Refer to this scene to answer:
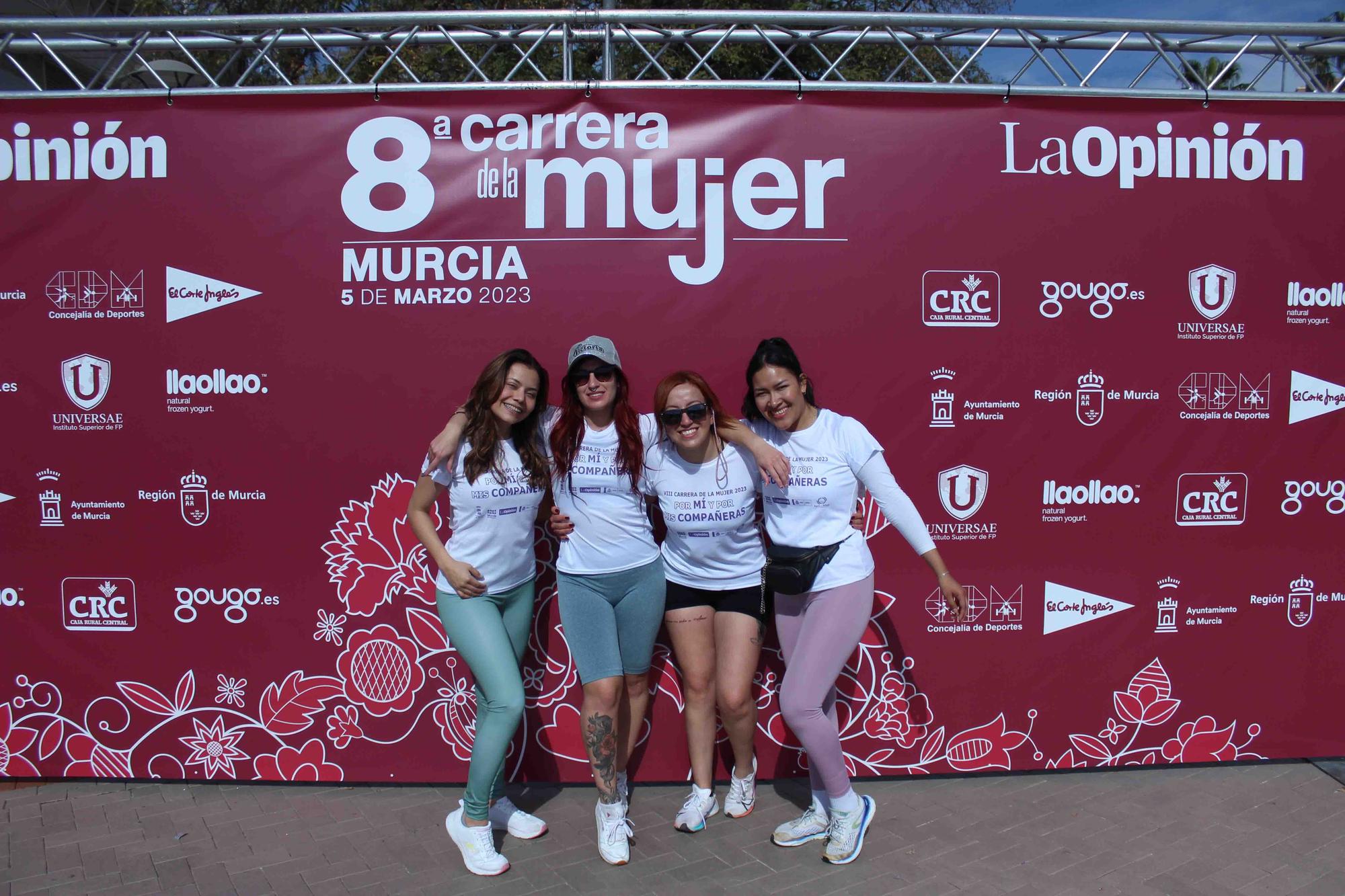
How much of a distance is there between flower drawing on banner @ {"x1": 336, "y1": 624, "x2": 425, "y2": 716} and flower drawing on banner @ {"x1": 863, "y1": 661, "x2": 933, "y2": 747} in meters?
2.01

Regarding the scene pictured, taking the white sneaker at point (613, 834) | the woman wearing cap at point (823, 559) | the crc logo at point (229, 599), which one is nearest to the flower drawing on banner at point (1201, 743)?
the woman wearing cap at point (823, 559)

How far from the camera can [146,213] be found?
149 inches

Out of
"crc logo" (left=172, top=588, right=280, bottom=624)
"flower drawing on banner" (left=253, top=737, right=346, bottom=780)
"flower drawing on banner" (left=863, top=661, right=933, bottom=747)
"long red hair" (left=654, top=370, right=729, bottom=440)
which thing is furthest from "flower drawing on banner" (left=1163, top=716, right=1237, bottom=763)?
"crc logo" (left=172, top=588, right=280, bottom=624)

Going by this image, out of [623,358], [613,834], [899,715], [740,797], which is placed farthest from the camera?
[899,715]

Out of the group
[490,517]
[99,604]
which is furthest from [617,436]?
[99,604]

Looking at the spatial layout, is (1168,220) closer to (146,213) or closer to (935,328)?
Result: (935,328)

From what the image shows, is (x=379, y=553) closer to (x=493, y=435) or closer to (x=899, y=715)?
(x=493, y=435)

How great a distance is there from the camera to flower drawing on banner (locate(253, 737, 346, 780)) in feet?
12.7

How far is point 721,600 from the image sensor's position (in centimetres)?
338

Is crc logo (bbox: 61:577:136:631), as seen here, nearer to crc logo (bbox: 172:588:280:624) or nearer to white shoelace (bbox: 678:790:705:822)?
crc logo (bbox: 172:588:280:624)

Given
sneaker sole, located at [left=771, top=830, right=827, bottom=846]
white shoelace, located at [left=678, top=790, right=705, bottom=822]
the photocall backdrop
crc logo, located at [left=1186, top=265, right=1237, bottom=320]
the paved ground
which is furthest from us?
crc logo, located at [left=1186, top=265, right=1237, bottom=320]

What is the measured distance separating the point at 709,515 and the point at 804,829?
4.12 ft

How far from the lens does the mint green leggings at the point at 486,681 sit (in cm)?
317

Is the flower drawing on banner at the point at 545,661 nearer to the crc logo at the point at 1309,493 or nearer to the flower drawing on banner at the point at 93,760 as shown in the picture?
the flower drawing on banner at the point at 93,760
